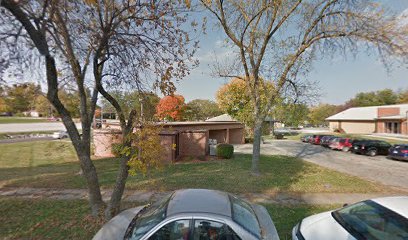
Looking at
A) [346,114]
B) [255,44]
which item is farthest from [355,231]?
[346,114]

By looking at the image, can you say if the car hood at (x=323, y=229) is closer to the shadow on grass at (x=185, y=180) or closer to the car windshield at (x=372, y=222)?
the car windshield at (x=372, y=222)

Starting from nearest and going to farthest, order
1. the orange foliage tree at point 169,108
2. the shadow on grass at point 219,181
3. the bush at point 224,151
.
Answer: the orange foliage tree at point 169,108, the shadow on grass at point 219,181, the bush at point 224,151

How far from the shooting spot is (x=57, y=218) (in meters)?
5.61

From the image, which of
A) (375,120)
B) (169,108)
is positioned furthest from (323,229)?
(375,120)

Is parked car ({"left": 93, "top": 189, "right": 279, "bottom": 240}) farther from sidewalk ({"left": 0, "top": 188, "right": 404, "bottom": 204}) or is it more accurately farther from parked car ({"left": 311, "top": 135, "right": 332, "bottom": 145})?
parked car ({"left": 311, "top": 135, "right": 332, "bottom": 145})

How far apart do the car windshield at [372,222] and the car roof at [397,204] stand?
6 cm

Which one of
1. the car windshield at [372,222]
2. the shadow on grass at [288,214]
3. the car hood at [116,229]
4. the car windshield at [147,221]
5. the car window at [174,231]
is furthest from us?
the shadow on grass at [288,214]

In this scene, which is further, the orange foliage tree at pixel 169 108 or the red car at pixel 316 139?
the red car at pixel 316 139

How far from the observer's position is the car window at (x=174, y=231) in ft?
9.14

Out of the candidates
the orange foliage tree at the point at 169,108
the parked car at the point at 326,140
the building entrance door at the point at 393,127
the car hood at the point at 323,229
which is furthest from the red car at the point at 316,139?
the car hood at the point at 323,229

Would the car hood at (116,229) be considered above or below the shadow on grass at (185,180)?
above

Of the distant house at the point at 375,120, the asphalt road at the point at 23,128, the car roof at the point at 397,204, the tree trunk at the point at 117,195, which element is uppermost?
the distant house at the point at 375,120

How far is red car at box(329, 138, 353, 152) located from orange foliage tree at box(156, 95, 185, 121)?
18.9m

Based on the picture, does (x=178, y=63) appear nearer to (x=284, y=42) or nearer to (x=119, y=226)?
(x=119, y=226)
